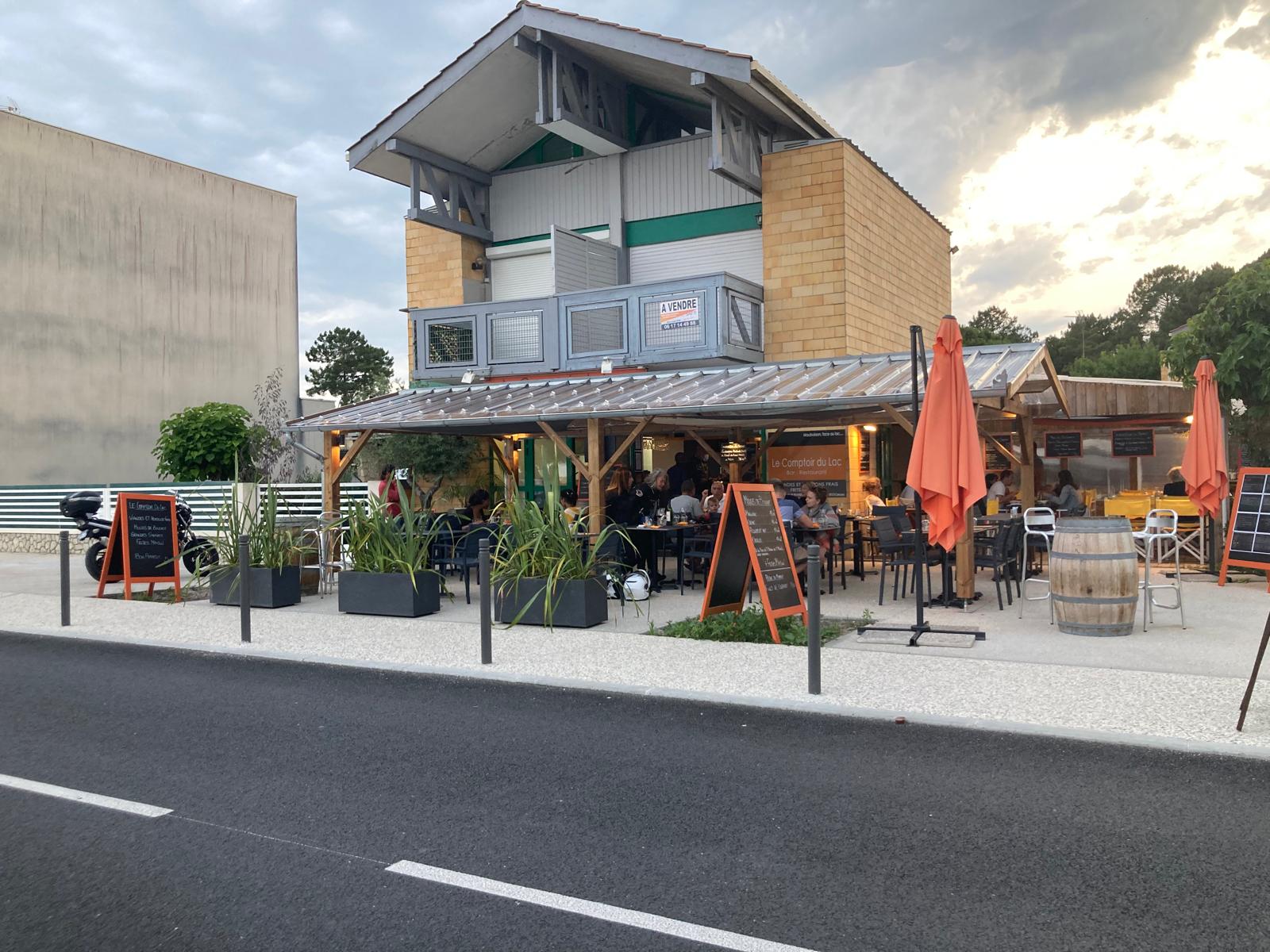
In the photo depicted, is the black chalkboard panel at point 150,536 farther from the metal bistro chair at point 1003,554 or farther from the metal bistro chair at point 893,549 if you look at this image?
the metal bistro chair at point 1003,554

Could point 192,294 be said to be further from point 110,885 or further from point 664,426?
point 110,885

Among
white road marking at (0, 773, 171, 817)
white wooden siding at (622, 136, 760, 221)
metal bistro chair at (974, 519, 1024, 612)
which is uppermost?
white wooden siding at (622, 136, 760, 221)

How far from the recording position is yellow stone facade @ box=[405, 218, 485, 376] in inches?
766

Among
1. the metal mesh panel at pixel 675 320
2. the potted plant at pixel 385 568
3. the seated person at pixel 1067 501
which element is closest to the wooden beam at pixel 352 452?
the potted plant at pixel 385 568

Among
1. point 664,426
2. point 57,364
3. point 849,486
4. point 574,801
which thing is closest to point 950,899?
point 574,801

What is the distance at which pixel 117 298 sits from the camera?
94.5 ft

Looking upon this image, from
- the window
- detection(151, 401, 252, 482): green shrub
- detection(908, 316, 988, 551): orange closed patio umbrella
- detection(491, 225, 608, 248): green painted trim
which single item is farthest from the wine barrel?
detection(151, 401, 252, 482): green shrub

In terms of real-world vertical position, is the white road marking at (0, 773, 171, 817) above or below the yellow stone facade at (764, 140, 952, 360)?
below

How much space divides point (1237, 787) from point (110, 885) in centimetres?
501

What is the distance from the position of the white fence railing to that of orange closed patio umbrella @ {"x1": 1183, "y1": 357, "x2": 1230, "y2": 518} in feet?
39.3

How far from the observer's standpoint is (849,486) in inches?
645

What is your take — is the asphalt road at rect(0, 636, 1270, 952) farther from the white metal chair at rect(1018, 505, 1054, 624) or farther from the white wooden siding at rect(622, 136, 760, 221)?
the white wooden siding at rect(622, 136, 760, 221)

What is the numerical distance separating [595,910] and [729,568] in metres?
5.83

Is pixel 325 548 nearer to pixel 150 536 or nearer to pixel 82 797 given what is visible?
pixel 150 536
